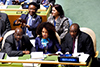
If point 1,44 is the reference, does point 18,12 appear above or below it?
above

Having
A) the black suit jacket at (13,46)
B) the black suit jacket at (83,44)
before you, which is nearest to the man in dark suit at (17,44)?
the black suit jacket at (13,46)

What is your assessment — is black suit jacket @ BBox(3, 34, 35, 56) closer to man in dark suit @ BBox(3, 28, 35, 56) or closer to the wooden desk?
man in dark suit @ BBox(3, 28, 35, 56)

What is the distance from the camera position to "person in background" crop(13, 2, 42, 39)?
21.1 feet

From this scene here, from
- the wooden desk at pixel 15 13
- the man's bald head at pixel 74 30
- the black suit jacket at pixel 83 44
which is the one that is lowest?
the black suit jacket at pixel 83 44

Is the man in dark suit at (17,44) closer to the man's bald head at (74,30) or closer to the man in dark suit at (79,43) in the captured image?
the man in dark suit at (79,43)

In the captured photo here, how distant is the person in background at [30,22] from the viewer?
644cm

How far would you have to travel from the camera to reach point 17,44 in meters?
5.35

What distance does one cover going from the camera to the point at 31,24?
259 inches

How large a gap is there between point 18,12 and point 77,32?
8.63 feet

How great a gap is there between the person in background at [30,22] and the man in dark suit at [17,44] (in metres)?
1.01

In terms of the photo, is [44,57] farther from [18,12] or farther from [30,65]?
[18,12]

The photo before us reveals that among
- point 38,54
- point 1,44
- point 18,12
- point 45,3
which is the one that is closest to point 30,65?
point 38,54

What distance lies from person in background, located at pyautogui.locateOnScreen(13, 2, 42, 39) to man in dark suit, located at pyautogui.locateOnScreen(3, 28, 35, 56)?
101 cm

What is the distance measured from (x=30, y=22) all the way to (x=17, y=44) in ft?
4.42
